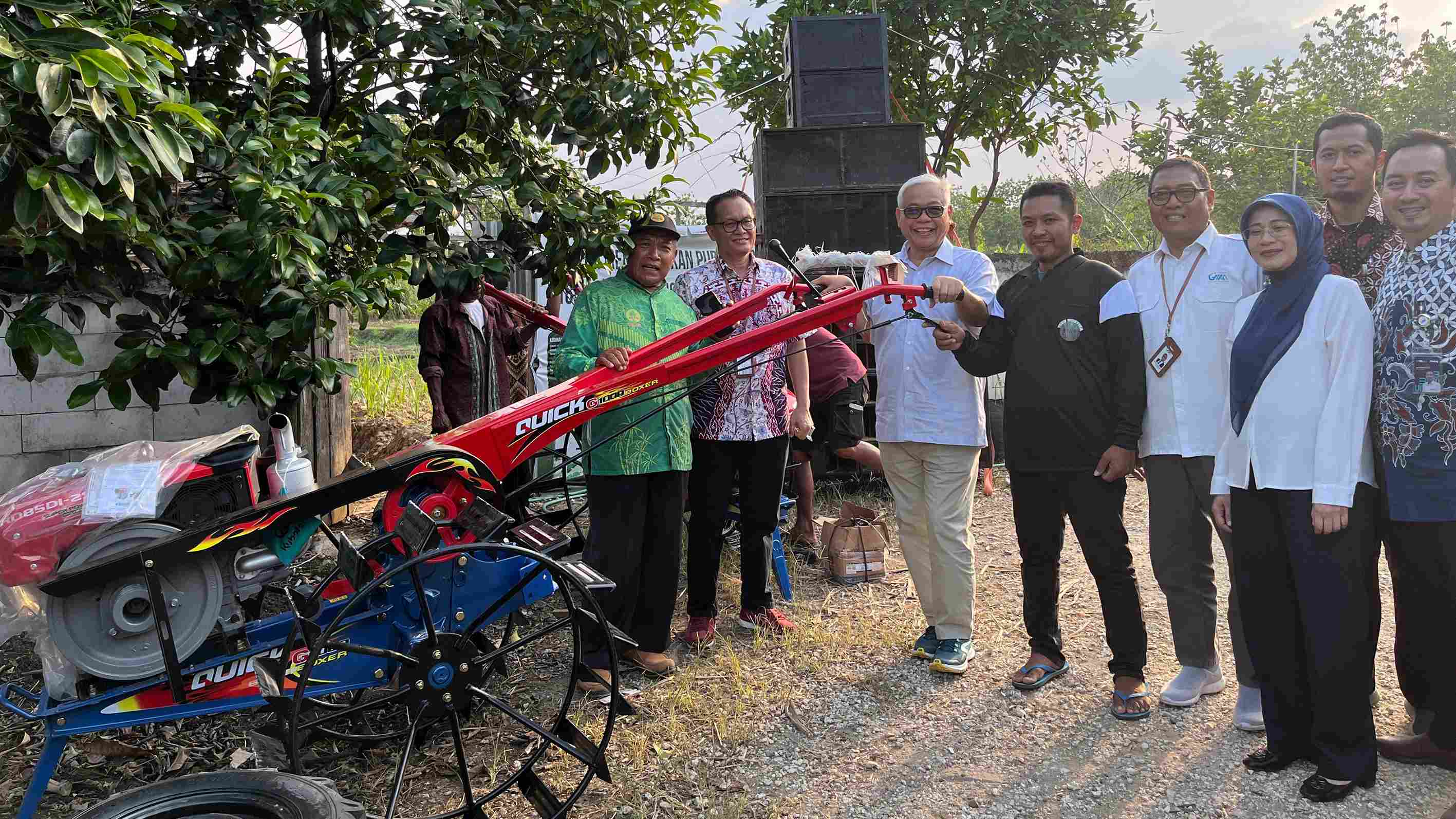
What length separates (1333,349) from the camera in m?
2.71

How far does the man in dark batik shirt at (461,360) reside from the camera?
500cm

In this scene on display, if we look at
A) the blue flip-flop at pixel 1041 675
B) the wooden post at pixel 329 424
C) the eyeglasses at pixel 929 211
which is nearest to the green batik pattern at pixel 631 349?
the eyeglasses at pixel 929 211

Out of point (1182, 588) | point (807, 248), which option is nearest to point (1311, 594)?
point (1182, 588)

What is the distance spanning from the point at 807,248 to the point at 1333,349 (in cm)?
436

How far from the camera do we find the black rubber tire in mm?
2293

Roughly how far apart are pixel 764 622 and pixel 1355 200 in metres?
2.80

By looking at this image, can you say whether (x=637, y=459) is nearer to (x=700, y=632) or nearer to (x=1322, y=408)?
(x=700, y=632)

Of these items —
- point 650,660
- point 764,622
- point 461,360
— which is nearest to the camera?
point 650,660

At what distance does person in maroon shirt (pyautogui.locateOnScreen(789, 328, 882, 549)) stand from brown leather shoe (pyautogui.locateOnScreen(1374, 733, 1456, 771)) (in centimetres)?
294

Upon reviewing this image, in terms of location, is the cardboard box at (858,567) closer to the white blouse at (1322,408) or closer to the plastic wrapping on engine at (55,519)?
the white blouse at (1322,408)

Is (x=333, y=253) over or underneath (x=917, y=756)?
over

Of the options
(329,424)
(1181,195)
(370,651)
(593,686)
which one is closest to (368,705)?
(370,651)

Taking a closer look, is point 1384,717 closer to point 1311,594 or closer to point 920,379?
point 1311,594

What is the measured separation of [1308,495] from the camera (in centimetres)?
275
